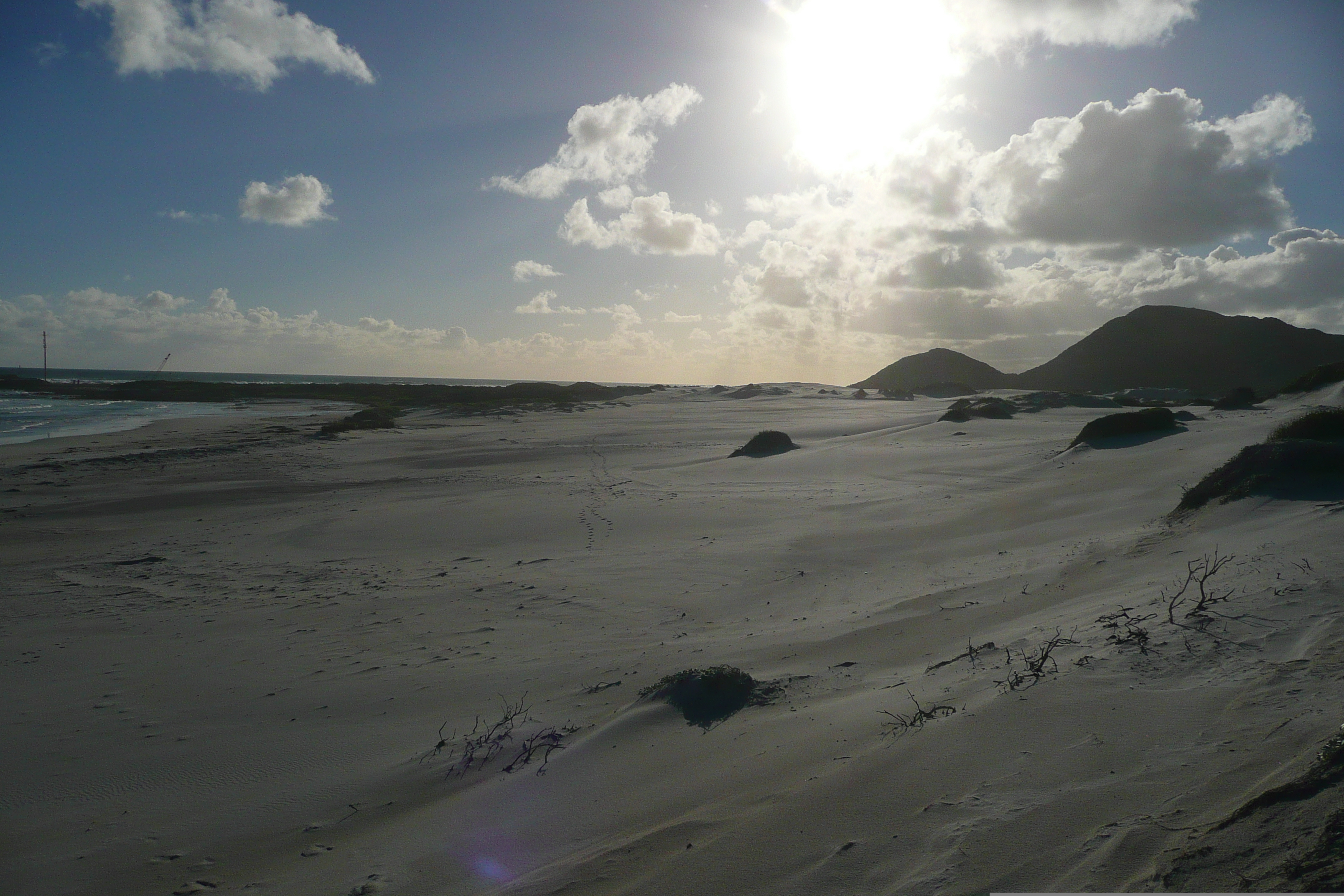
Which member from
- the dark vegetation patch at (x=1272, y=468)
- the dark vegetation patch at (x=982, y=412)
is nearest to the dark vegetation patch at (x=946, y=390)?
the dark vegetation patch at (x=982, y=412)

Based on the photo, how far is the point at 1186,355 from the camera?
160 ft

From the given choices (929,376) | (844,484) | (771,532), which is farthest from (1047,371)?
(771,532)

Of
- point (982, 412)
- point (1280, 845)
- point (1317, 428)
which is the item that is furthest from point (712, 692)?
point (982, 412)

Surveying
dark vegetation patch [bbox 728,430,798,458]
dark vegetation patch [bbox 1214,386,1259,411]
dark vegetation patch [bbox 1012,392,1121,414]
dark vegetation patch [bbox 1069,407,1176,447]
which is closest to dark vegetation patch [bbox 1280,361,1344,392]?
dark vegetation patch [bbox 1214,386,1259,411]

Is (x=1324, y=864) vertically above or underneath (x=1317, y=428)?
underneath

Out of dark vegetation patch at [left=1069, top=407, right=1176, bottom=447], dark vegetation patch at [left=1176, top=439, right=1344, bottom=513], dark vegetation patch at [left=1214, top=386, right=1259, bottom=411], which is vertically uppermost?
dark vegetation patch at [left=1214, top=386, right=1259, bottom=411]

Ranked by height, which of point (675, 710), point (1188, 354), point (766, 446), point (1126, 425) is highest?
point (1188, 354)

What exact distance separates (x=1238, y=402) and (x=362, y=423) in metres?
33.4

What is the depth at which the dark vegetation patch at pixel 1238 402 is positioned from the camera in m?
21.8

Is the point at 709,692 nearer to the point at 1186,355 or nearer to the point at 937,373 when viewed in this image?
the point at 1186,355

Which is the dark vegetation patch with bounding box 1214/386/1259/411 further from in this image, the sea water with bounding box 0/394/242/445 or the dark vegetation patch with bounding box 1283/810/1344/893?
the sea water with bounding box 0/394/242/445

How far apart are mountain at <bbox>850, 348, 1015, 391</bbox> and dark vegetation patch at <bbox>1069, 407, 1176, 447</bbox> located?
180ft

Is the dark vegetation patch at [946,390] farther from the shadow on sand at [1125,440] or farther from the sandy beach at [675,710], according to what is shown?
the sandy beach at [675,710]

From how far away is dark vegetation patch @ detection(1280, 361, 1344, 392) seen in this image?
71.5 feet
